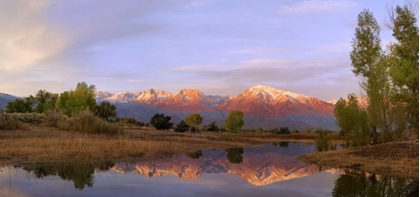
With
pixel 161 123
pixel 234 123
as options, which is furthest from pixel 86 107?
pixel 234 123

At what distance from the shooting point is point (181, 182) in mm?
17625

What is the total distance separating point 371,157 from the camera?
25.9 m

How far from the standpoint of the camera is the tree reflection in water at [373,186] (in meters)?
14.7

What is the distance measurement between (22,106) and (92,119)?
269 feet

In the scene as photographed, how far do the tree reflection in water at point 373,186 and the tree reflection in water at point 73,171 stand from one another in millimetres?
10882

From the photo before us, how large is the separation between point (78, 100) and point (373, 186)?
278 ft

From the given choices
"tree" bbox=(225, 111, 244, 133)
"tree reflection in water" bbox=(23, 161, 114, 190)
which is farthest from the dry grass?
"tree" bbox=(225, 111, 244, 133)

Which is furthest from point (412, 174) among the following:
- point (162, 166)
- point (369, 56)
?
point (369, 56)

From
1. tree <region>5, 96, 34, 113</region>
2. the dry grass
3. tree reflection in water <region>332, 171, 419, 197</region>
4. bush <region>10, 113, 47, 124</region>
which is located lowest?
tree reflection in water <region>332, 171, 419, 197</region>

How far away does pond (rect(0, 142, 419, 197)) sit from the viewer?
14.7 meters

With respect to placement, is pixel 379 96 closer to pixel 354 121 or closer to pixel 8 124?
pixel 354 121

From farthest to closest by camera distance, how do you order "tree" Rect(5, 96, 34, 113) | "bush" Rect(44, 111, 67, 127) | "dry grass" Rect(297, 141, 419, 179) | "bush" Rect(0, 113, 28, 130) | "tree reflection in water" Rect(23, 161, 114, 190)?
"tree" Rect(5, 96, 34, 113) < "bush" Rect(44, 111, 67, 127) < "bush" Rect(0, 113, 28, 130) < "dry grass" Rect(297, 141, 419, 179) < "tree reflection in water" Rect(23, 161, 114, 190)

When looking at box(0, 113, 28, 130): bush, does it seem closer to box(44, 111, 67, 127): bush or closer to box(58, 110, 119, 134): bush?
box(58, 110, 119, 134): bush

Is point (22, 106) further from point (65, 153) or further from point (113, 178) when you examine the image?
point (113, 178)
